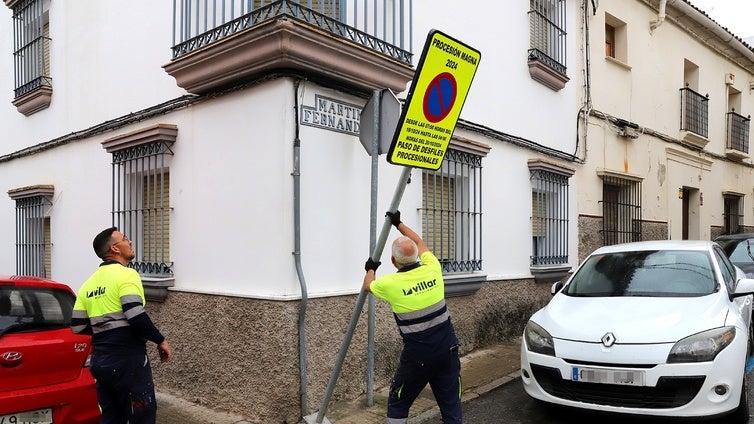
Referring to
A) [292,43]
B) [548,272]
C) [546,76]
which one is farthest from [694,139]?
[292,43]

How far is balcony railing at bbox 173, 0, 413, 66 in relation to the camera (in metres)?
5.21

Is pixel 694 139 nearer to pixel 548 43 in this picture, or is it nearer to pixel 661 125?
pixel 661 125

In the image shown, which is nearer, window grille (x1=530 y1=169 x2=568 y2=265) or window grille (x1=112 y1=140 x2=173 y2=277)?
window grille (x1=112 y1=140 x2=173 y2=277)

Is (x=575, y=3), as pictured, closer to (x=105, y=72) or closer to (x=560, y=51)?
(x=560, y=51)

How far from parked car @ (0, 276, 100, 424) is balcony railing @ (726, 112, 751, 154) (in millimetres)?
15859

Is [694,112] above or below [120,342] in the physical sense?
above

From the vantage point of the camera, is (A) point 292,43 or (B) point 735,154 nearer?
(A) point 292,43

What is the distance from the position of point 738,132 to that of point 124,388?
655 inches

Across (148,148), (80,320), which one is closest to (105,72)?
(148,148)

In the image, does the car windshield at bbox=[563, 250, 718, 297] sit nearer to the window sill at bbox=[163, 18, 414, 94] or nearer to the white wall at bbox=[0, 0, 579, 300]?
the white wall at bbox=[0, 0, 579, 300]

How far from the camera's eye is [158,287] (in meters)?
6.04

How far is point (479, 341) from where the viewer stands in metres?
7.43

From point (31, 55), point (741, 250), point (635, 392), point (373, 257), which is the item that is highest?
point (31, 55)

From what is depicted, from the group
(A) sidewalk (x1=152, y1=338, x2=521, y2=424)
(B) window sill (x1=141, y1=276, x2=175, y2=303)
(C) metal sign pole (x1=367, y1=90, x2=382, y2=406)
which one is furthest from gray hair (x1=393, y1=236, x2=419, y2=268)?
(B) window sill (x1=141, y1=276, x2=175, y2=303)
